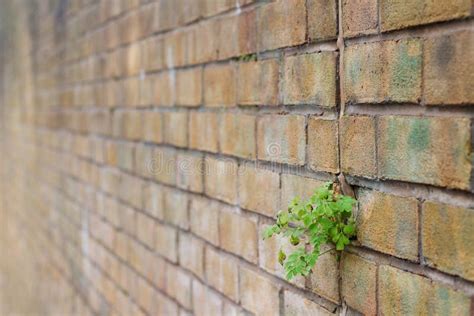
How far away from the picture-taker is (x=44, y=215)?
492 centimetres

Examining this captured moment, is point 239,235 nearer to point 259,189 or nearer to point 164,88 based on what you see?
point 259,189

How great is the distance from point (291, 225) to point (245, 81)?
0.46 m

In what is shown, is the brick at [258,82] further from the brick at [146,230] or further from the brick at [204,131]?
the brick at [146,230]

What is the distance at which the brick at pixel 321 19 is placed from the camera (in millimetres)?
1396

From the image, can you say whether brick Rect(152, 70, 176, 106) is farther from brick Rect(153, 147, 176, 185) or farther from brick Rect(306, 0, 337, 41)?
brick Rect(306, 0, 337, 41)

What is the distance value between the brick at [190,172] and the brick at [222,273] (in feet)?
0.76

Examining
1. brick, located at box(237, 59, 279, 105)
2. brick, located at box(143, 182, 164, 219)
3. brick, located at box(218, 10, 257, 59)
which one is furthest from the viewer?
brick, located at box(143, 182, 164, 219)

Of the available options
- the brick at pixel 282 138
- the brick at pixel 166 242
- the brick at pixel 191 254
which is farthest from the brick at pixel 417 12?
the brick at pixel 166 242

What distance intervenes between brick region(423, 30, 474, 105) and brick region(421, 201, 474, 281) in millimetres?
186

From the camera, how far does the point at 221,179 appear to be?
2006mm

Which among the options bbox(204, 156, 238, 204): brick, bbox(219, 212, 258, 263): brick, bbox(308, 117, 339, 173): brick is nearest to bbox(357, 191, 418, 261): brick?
bbox(308, 117, 339, 173): brick

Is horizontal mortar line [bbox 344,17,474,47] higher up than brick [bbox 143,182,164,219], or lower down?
higher up

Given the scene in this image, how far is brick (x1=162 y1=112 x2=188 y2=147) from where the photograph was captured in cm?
230

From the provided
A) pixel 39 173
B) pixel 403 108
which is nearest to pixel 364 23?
pixel 403 108
